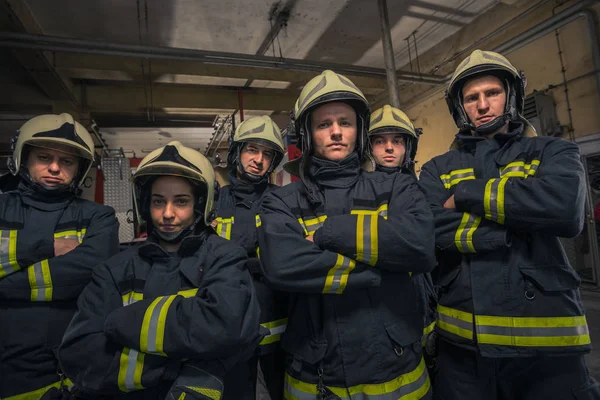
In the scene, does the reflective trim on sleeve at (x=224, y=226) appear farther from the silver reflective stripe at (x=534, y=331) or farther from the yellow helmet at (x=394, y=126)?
the silver reflective stripe at (x=534, y=331)

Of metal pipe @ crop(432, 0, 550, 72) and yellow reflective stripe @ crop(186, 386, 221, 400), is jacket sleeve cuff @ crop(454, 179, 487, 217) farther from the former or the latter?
metal pipe @ crop(432, 0, 550, 72)

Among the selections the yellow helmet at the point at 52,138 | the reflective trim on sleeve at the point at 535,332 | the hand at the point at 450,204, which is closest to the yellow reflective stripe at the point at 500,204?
the hand at the point at 450,204

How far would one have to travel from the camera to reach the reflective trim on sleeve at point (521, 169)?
1666mm

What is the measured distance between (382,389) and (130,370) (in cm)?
104

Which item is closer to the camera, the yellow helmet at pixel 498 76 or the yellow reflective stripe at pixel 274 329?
the yellow helmet at pixel 498 76

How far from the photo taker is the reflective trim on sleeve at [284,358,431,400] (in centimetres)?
141

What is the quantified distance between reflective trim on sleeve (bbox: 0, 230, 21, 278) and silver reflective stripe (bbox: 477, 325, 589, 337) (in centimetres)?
236

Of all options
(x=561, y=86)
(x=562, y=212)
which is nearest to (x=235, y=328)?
(x=562, y=212)

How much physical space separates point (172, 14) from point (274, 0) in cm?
169

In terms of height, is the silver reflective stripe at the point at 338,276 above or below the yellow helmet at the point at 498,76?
below

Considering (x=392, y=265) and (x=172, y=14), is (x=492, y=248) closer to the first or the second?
(x=392, y=265)

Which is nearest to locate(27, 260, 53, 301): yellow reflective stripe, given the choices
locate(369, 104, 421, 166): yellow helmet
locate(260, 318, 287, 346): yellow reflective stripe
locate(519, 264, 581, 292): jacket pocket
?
locate(260, 318, 287, 346): yellow reflective stripe

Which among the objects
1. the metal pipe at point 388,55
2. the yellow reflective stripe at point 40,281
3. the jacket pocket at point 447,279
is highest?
the metal pipe at point 388,55

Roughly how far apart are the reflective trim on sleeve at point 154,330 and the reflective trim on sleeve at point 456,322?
4.44ft
